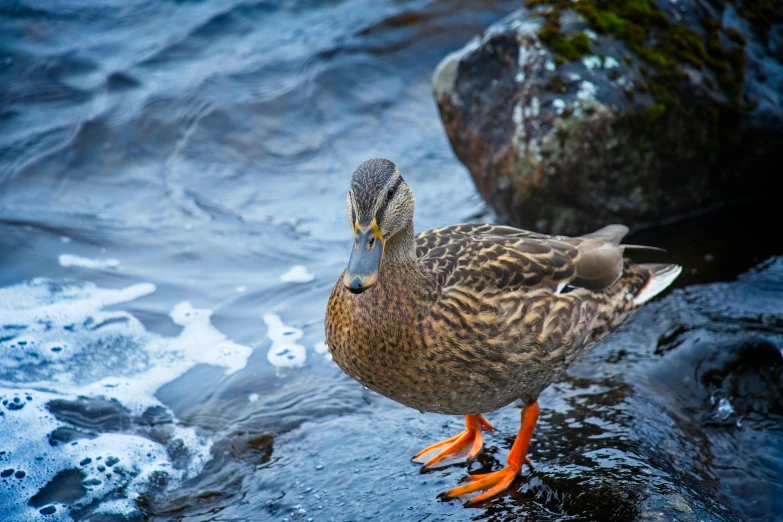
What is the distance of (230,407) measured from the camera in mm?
5414

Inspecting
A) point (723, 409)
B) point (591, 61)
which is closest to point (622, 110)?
point (591, 61)

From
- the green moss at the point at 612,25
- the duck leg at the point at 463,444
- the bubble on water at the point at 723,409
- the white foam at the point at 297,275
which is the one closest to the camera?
the duck leg at the point at 463,444

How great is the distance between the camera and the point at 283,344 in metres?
6.02

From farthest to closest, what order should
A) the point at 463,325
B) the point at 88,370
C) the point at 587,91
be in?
the point at 587,91 < the point at 88,370 < the point at 463,325

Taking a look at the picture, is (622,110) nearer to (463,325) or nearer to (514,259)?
(514,259)

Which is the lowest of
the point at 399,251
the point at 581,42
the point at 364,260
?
the point at 399,251

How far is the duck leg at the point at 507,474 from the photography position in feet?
13.9

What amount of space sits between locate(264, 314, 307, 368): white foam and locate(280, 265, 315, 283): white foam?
535mm

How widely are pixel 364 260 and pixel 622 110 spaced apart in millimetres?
3460

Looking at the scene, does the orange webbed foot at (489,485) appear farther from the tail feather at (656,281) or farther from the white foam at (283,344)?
the white foam at (283,344)

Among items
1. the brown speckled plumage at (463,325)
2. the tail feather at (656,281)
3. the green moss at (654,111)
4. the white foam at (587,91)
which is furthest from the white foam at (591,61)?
the brown speckled plumage at (463,325)

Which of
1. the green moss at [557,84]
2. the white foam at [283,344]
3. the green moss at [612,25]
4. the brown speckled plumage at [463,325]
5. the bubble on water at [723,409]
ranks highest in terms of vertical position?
the green moss at [612,25]

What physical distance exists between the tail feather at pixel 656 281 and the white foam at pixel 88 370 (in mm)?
2830

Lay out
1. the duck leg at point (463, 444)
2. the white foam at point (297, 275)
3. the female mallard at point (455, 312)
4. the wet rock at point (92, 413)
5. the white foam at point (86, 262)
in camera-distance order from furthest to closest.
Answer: the white foam at point (86, 262), the white foam at point (297, 275), the wet rock at point (92, 413), the duck leg at point (463, 444), the female mallard at point (455, 312)
